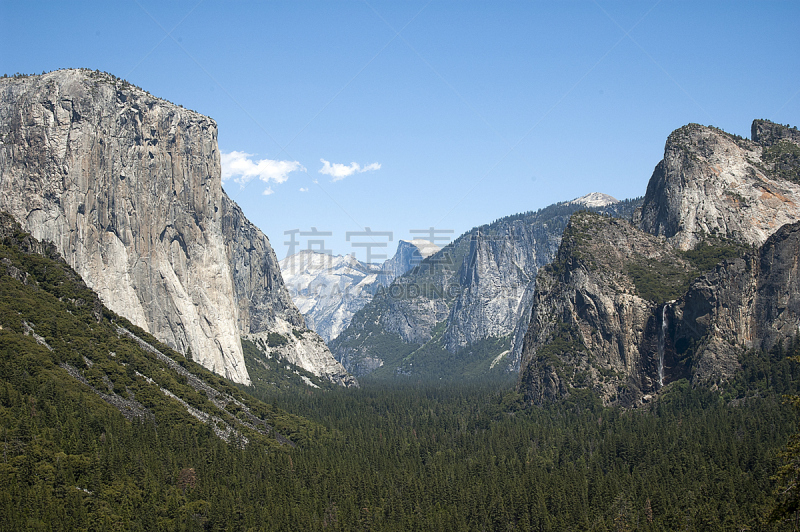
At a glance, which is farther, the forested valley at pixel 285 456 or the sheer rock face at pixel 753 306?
the sheer rock face at pixel 753 306

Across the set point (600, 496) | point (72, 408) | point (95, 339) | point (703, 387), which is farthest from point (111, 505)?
point (703, 387)

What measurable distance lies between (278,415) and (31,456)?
8363 centimetres

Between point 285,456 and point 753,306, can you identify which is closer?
point 285,456

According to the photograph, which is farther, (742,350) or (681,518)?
(742,350)

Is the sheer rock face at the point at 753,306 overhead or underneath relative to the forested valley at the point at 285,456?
overhead

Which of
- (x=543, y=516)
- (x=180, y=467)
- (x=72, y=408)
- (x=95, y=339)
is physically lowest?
(x=543, y=516)

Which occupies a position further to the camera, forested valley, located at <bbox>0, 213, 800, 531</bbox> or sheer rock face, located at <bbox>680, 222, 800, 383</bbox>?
sheer rock face, located at <bbox>680, 222, 800, 383</bbox>

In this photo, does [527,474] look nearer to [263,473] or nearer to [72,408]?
[263,473]

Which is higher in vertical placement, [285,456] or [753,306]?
[753,306]

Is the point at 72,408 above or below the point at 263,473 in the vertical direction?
above

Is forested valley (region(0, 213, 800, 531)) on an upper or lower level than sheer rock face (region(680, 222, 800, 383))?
lower

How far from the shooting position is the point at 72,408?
124 meters

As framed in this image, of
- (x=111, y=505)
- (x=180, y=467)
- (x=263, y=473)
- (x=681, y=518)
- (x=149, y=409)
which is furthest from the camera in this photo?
(x=149, y=409)

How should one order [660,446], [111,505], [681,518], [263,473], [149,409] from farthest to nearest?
[660,446]
[149,409]
[263,473]
[681,518]
[111,505]
